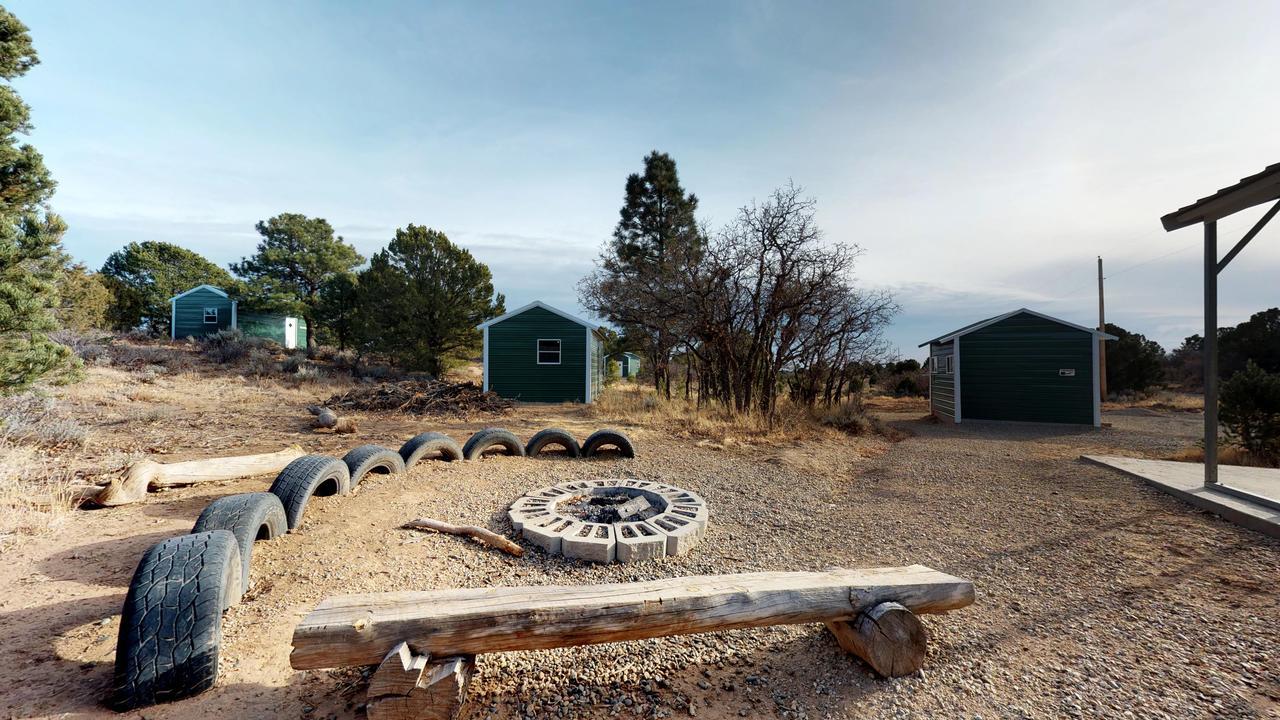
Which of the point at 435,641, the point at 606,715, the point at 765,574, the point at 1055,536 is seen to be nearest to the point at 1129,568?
the point at 1055,536

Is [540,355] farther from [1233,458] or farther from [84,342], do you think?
[1233,458]

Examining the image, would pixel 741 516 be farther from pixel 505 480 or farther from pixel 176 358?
pixel 176 358

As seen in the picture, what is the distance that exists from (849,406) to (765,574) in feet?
35.0

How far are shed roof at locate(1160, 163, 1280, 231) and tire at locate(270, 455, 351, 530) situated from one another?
27.5ft

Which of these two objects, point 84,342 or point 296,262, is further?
point 296,262

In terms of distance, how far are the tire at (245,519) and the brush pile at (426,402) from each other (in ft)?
25.3

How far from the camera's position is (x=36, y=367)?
560 cm

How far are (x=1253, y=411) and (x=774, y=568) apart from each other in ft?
28.9

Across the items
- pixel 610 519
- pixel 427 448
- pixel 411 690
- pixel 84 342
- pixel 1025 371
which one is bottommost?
pixel 610 519

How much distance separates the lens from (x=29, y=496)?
3662 mm

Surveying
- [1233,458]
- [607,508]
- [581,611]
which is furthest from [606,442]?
[1233,458]

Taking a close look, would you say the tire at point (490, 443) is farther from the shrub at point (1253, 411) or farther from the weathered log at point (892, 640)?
the shrub at point (1253, 411)

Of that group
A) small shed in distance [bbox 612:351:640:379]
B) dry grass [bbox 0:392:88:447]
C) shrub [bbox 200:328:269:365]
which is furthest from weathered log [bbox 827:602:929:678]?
small shed in distance [bbox 612:351:640:379]

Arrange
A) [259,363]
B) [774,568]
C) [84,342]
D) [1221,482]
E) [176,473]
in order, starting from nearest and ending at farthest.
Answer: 1. [774,568]
2. [176,473]
3. [1221,482]
4. [84,342]
5. [259,363]
